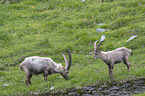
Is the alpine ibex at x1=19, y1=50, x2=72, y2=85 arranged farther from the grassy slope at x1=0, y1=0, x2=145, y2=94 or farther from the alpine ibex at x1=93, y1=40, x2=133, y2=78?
the alpine ibex at x1=93, y1=40, x2=133, y2=78

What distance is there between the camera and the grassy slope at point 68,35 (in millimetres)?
14180

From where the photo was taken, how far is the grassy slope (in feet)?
46.5

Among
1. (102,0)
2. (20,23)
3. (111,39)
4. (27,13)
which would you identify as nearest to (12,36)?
(20,23)

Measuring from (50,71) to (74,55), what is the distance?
4279 millimetres

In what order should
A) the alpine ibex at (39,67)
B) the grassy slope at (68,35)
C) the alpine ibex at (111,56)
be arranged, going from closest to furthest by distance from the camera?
the alpine ibex at (39,67) → the alpine ibex at (111,56) → the grassy slope at (68,35)

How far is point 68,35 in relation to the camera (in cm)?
2150

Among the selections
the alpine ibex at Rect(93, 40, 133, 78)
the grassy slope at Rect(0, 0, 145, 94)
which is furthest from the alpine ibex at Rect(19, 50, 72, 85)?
the alpine ibex at Rect(93, 40, 133, 78)

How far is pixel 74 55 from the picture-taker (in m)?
18.0

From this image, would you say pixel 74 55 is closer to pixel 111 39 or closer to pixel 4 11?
pixel 111 39

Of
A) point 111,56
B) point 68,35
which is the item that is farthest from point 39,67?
point 68,35

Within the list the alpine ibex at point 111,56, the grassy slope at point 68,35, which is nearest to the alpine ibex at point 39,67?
the grassy slope at point 68,35

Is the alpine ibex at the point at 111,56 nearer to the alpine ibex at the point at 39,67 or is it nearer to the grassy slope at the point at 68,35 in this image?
the grassy slope at the point at 68,35

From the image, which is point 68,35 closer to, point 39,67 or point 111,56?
point 111,56

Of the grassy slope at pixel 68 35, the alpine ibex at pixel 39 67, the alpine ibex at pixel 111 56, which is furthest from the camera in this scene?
the grassy slope at pixel 68 35
